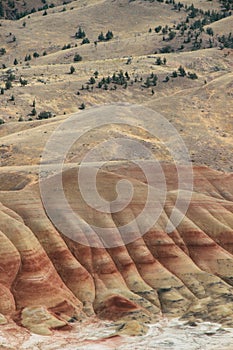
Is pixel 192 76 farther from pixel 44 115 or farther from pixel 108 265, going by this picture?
pixel 108 265

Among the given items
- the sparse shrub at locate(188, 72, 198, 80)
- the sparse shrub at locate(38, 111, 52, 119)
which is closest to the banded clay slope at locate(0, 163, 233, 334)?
the sparse shrub at locate(38, 111, 52, 119)

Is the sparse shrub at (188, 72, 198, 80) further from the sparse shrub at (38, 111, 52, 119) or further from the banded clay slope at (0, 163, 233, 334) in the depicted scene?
the banded clay slope at (0, 163, 233, 334)

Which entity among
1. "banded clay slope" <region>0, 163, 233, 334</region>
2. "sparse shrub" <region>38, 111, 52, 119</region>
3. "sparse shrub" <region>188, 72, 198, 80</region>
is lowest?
"sparse shrub" <region>38, 111, 52, 119</region>

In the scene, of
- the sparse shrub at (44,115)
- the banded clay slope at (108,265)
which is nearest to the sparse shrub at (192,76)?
the sparse shrub at (44,115)

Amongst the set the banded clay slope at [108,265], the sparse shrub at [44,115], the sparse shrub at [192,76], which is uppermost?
the banded clay slope at [108,265]

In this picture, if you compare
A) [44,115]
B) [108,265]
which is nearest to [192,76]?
[44,115]

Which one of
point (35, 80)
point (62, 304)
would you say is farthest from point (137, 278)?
point (35, 80)

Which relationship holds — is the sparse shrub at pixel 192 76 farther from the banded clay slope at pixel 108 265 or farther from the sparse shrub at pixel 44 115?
the banded clay slope at pixel 108 265

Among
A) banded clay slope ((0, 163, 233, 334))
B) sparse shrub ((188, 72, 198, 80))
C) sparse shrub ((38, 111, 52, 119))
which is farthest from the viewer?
sparse shrub ((188, 72, 198, 80))
